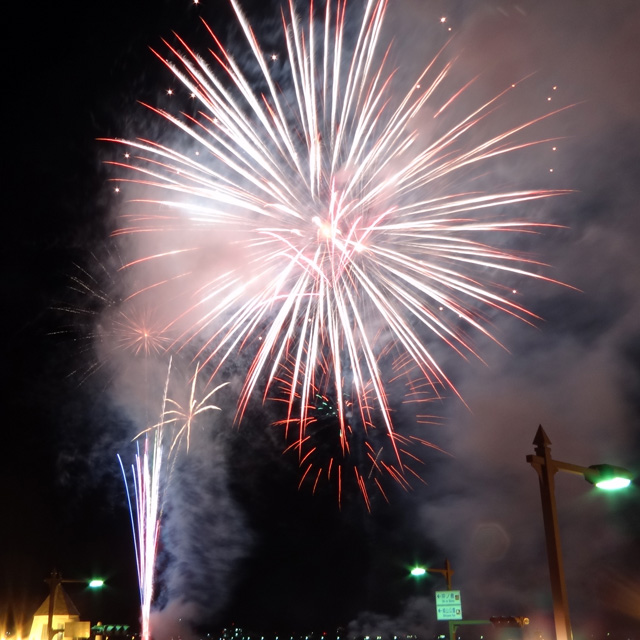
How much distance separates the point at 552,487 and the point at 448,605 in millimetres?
12880

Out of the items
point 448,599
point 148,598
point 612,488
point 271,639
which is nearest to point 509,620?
point 448,599

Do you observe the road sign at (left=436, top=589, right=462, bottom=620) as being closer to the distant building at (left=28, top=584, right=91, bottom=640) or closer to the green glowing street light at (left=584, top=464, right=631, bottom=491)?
the green glowing street light at (left=584, top=464, right=631, bottom=491)

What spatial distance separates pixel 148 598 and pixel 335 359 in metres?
16.8

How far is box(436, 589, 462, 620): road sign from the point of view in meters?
18.8

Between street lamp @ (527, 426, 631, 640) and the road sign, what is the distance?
39.9 feet

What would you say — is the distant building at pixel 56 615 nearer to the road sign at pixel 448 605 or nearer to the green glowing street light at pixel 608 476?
the road sign at pixel 448 605

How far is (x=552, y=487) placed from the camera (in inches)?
297

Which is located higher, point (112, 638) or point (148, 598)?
point (148, 598)

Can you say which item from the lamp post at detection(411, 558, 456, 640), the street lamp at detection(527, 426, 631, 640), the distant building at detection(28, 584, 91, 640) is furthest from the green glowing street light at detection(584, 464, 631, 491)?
the distant building at detection(28, 584, 91, 640)

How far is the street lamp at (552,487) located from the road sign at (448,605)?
12.2 m

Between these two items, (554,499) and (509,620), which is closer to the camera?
(554,499)

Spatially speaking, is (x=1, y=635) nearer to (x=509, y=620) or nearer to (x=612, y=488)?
(x=509, y=620)

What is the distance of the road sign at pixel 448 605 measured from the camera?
18.8m

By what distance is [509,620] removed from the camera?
19.0 metres
